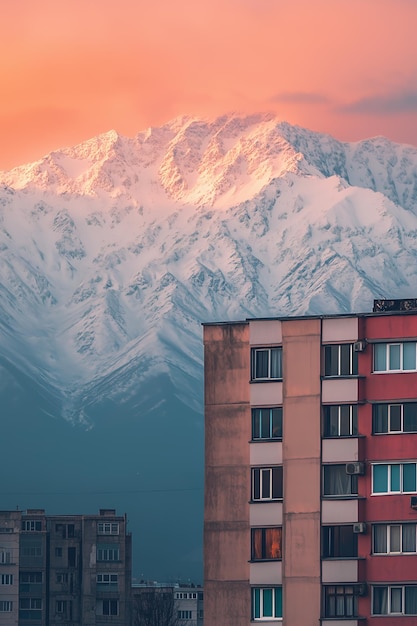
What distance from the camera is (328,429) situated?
8931 cm

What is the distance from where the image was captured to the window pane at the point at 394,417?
88062 millimetres

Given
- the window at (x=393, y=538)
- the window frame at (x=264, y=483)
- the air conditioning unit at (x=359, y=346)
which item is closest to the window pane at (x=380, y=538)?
the window at (x=393, y=538)

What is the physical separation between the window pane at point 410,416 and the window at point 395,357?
4.82ft

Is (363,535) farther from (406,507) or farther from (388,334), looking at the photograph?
(388,334)

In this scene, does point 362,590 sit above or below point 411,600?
above

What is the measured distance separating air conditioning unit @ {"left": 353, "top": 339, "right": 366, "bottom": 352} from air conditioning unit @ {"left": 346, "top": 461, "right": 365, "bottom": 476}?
15.0 feet

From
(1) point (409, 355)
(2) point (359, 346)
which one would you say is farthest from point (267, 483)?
(1) point (409, 355)

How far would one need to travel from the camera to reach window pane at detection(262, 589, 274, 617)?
89.7 metres

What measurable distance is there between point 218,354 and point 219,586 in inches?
369

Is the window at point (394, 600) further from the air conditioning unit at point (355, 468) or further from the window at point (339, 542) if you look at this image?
the air conditioning unit at point (355, 468)

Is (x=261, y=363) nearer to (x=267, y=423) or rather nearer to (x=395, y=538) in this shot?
(x=267, y=423)

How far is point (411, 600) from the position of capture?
86750 millimetres

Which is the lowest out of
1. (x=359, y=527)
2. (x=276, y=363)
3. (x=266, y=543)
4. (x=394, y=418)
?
Result: (x=266, y=543)

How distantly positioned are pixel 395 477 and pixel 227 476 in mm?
7343
